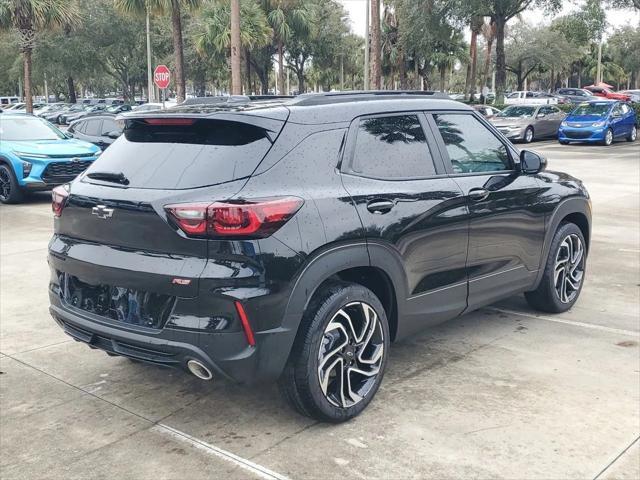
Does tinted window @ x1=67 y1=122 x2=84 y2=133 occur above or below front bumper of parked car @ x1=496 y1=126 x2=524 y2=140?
above

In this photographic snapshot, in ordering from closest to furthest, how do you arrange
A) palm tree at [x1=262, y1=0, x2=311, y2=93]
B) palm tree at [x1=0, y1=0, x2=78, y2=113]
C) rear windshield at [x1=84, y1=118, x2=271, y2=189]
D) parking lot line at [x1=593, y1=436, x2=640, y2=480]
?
parking lot line at [x1=593, y1=436, x2=640, y2=480]
rear windshield at [x1=84, y1=118, x2=271, y2=189]
palm tree at [x1=0, y1=0, x2=78, y2=113]
palm tree at [x1=262, y1=0, x2=311, y2=93]

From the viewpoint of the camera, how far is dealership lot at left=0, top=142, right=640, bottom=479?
342 centimetres

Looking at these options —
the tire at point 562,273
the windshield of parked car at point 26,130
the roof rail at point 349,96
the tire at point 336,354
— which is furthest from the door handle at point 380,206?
the windshield of parked car at point 26,130

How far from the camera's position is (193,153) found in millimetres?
3664

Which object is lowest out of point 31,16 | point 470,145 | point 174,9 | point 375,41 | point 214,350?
point 214,350

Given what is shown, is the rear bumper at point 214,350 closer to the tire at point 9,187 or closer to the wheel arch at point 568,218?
the wheel arch at point 568,218

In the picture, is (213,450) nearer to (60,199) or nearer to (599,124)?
(60,199)

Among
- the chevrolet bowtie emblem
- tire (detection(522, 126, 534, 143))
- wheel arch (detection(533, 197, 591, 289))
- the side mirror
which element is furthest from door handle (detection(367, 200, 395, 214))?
tire (detection(522, 126, 534, 143))

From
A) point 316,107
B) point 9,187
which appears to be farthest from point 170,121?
point 9,187

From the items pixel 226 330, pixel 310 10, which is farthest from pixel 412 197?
pixel 310 10

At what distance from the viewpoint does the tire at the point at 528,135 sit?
87.6 feet

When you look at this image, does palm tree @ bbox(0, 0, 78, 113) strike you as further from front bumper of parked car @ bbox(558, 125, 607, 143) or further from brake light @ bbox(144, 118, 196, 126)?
brake light @ bbox(144, 118, 196, 126)

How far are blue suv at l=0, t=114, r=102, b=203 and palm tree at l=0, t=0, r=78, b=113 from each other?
17.3m

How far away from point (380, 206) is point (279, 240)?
765mm
